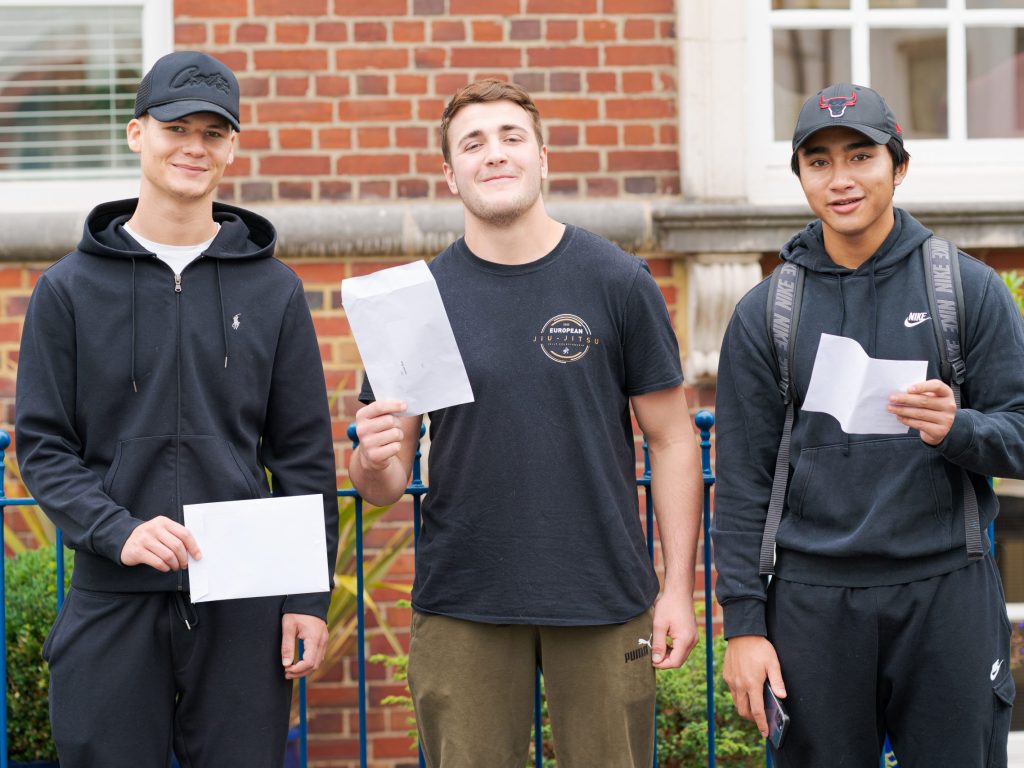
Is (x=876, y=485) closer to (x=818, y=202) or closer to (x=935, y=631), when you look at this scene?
(x=935, y=631)

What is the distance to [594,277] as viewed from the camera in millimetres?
2754

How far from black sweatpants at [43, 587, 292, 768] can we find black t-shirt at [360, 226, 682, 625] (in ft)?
1.33

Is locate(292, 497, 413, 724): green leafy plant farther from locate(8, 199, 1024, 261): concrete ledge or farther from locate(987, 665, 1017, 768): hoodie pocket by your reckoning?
locate(987, 665, 1017, 768): hoodie pocket

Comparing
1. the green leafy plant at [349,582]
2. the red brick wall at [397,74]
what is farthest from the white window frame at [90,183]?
the green leafy plant at [349,582]

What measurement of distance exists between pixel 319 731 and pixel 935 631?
324 cm

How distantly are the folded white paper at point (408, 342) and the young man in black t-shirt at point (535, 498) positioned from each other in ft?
0.26

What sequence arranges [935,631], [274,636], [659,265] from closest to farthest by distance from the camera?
1. [935,631]
2. [274,636]
3. [659,265]

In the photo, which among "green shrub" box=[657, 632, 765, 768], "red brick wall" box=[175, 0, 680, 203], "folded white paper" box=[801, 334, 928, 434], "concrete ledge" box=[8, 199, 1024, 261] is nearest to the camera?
"folded white paper" box=[801, 334, 928, 434]

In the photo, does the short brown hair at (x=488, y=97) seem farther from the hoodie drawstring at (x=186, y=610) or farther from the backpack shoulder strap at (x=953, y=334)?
the hoodie drawstring at (x=186, y=610)

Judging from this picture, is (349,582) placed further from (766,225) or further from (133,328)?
(766,225)

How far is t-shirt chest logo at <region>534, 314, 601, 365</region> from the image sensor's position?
2.70 meters

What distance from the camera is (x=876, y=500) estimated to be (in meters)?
2.57

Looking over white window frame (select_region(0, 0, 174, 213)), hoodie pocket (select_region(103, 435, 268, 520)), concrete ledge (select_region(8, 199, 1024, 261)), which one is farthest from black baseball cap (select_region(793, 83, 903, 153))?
white window frame (select_region(0, 0, 174, 213))

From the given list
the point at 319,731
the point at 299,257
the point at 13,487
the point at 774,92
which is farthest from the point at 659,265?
the point at 13,487
